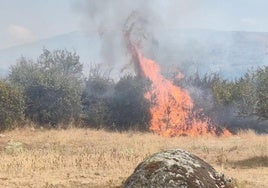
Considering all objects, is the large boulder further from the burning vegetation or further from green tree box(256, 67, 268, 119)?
the burning vegetation

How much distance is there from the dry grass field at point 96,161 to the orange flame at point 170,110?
7344 mm

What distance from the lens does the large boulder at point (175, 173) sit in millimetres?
9719

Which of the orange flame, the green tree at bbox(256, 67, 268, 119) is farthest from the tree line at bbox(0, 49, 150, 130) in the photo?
the green tree at bbox(256, 67, 268, 119)

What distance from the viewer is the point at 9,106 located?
121 ft

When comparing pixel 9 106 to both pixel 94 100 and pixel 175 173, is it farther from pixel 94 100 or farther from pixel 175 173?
pixel 175 173

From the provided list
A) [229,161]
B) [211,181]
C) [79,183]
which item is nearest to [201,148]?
[229,161]

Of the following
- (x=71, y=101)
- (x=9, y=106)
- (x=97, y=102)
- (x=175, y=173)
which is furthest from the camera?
(x=97, y=102)

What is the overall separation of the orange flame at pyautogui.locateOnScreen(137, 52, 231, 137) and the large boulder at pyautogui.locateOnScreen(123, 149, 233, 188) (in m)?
26.8

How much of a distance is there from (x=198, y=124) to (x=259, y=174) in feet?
73.2

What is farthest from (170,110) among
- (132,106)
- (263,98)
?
(263,98)

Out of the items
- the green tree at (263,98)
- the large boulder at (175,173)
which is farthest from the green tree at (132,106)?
the large boulder at (175,173)

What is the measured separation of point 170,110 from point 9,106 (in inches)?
591

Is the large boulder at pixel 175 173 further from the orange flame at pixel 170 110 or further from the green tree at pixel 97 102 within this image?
the green tree at pixel 97 102

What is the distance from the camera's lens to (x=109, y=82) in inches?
1905
